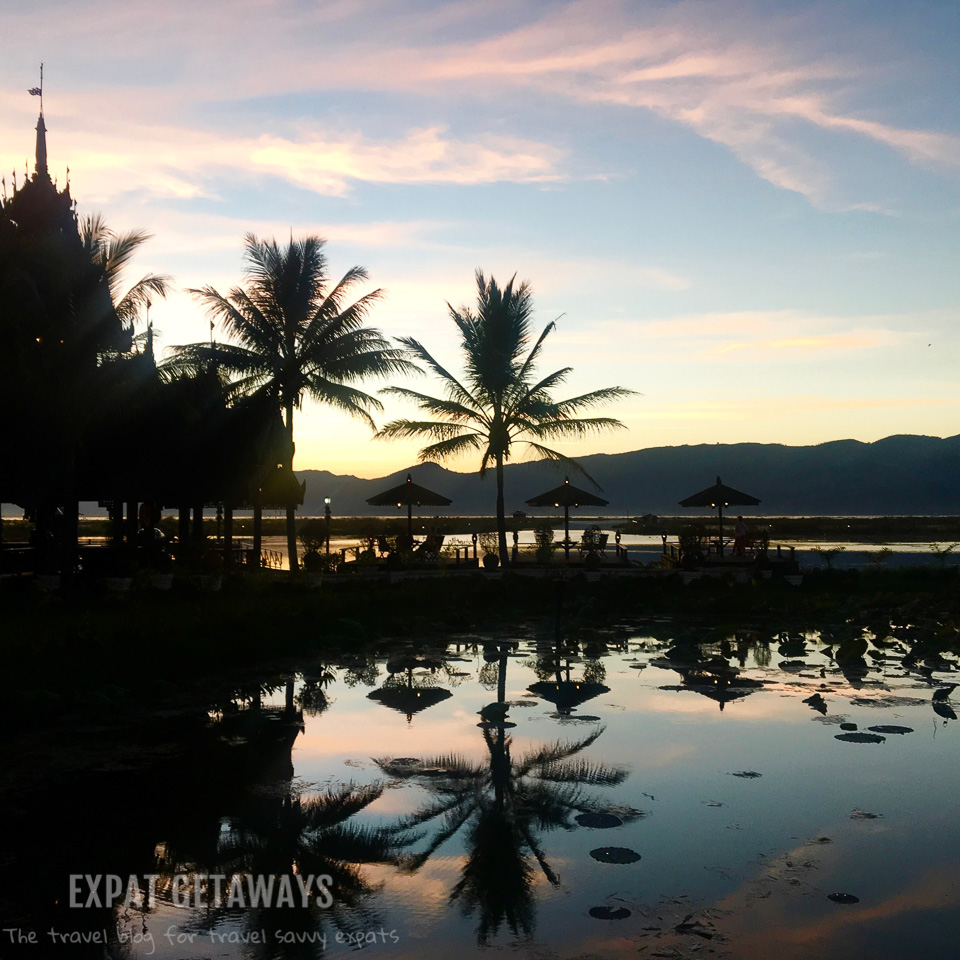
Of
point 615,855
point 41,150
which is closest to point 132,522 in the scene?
point 41,150

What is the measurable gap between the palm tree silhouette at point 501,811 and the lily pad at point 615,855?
1.01 feet

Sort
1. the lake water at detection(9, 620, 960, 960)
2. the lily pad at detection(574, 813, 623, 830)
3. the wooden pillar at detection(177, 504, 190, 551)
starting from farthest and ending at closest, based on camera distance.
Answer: the wooden pillar at detection(177, 504, 190, 551), the lily pad at detection(574, 813, 623, 830), the lake water at detection(9, 620, 960, 960)

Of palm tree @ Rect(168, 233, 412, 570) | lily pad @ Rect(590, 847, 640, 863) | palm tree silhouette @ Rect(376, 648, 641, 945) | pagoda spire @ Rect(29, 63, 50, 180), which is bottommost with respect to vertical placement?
palm tree silhouette @ Rect(376, 648, 641, 945)

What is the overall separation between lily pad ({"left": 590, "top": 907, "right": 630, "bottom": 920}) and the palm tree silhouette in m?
0.31

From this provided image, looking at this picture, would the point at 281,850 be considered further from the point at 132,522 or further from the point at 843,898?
the point at 132,522

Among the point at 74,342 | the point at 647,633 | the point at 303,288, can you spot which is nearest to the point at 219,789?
the point at 647,633

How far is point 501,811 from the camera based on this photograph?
20.8 feet

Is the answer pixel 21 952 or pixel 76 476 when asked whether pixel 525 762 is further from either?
pixel 76 476

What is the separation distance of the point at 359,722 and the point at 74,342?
39.7 ft

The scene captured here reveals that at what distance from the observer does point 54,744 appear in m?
7.95

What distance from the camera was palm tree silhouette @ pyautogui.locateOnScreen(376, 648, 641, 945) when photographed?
193 inches

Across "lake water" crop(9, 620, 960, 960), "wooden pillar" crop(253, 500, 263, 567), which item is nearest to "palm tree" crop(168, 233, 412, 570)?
"wooden pillar" crop(253, 500, 263, 567)

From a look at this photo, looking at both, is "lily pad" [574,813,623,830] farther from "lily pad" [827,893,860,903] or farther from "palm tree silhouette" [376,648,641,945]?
"lily pad" [827,893,860,903]

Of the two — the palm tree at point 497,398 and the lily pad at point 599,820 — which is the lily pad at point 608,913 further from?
the palm tree at point 497,398
